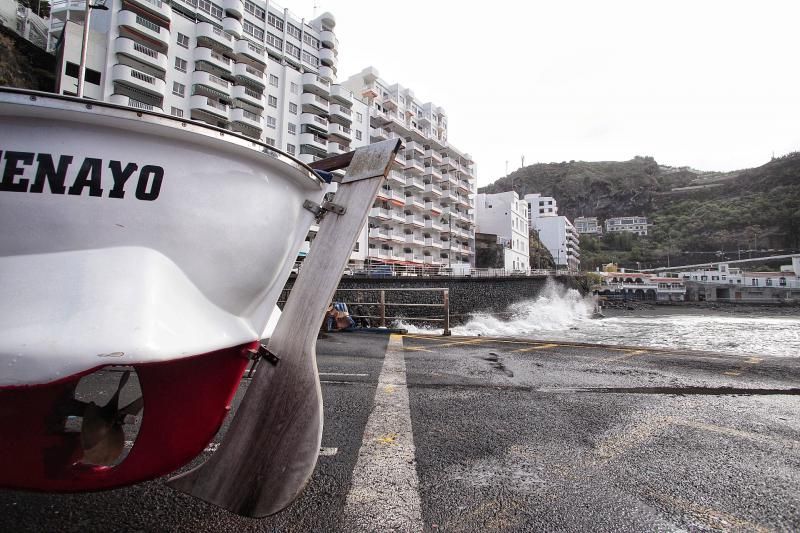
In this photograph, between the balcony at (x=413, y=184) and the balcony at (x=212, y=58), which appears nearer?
the balcony at (x=212, y=58)

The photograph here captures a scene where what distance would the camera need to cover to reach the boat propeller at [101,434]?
1.41m

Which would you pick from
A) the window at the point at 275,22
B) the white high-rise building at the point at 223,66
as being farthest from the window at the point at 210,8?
the window at the point at 275,22

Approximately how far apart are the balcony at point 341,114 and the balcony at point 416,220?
12.8 m

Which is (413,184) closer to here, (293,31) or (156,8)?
(293,31)

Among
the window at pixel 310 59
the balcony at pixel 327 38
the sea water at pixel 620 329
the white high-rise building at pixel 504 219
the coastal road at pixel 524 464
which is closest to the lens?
the coastal road at pixel 524 464

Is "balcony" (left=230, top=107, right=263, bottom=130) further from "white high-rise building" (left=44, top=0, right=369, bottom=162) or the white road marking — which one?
the white road marking

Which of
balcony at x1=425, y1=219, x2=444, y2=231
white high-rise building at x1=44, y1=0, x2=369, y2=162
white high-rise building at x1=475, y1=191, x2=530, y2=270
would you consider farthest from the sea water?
white high-rise building at x1=44, y1=0, x2=369, y2=162

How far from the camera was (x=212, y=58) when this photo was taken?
31.5m

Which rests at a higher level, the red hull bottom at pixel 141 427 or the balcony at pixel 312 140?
the balcony at pixel 312 140

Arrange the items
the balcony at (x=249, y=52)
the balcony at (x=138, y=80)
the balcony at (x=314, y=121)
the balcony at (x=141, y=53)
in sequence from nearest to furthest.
Result: the balcony at (x=138, y=80) < the balcony at (x=141, y=53) < the balcony at (x=249, y=52) < the balcony at (x=314, y=121)

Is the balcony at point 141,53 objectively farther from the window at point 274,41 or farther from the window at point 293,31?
the window at point 293,31

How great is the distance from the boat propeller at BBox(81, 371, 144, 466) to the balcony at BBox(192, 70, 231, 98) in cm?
3602

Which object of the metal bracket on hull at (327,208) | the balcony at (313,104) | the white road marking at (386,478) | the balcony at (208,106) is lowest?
the white road marking at (386,478)

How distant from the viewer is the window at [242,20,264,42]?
1462 inches
